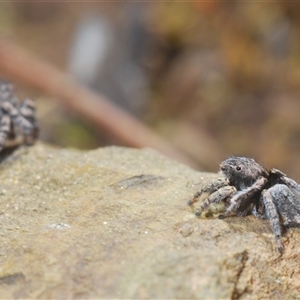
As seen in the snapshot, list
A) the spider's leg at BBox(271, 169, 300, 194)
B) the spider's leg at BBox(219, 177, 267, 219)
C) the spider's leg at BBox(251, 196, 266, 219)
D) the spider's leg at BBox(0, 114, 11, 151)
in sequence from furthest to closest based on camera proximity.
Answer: the spider's leg at BBox(0, 114, 11, 151), the spider's leg at BBox(271, 169, 300, 194), the spider's leg at BBox(251, 196, 266, 219), the spider's leg at BBox(219, 177, 267, 219)

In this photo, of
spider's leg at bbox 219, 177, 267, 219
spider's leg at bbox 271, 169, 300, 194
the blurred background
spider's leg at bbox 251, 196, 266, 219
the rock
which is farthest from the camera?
the blurred background

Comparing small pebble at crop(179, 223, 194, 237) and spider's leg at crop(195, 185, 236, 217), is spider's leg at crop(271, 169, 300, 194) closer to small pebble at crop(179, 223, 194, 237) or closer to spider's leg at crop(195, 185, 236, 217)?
spider's leg at crop(195, 185, 236, 217)

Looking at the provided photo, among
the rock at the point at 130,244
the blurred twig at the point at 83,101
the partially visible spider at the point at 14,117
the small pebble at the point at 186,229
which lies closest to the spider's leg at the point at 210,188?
the rock at the point at 130,244

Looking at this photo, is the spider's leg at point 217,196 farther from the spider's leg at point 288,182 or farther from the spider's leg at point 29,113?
the spider's leg at point 29,113

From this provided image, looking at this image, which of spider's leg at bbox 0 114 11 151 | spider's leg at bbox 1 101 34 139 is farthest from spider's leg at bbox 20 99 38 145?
spider's leg at bbox 0 114 11 151

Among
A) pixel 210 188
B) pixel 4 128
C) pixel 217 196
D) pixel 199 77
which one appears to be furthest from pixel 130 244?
pixel 199 77

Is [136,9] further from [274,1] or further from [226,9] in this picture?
[274,1]
